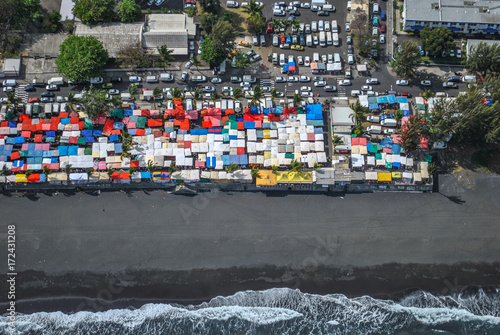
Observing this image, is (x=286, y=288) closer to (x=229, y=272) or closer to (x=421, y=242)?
(x=229, y=272)

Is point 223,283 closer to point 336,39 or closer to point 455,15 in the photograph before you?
point 336,39

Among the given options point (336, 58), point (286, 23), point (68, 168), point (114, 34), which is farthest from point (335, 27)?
point (68, 168)

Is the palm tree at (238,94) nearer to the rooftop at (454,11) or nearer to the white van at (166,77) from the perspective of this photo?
the white van at (166,77)

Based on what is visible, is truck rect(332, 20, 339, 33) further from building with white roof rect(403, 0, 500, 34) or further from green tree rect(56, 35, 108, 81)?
green tree rect(56, 35, 108, 81)

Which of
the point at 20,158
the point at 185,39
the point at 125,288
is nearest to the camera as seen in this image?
the point at 125,288

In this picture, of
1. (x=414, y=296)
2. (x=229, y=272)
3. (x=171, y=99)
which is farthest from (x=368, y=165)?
(x=171, y=99)

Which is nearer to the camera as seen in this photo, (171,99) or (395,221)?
(395,221)
